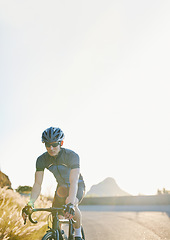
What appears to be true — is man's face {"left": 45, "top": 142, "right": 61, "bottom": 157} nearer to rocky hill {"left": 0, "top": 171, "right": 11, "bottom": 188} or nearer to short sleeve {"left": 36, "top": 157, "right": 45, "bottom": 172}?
short sleeve {"left": 36, "top": 157, "right": 45, "bottom": 172}

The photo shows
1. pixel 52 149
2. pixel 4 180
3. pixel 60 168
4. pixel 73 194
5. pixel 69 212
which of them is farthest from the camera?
pixel 4 180

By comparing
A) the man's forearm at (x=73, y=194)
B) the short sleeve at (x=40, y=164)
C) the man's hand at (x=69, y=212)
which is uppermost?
the short sleeve at (x=40, y=164)

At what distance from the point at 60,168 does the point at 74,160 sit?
0.29 metres

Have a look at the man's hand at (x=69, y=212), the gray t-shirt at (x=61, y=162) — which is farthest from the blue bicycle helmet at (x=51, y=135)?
the man's hand at (x=69, y=212)

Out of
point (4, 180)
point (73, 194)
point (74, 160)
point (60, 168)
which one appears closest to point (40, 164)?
point (60, 168)

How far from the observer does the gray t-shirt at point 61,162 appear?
3.88 meters

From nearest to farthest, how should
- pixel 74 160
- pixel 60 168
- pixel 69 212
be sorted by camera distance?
pixel 69 212 → pixel 74 160 → pixel 60 168

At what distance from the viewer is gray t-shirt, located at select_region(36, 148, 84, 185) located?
3879mm

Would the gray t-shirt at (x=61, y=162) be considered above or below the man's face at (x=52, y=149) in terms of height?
below

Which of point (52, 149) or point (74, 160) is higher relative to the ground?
point (52, 149)

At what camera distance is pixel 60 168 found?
397 centimetres

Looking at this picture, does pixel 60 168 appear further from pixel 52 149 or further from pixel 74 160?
pixel 52 149

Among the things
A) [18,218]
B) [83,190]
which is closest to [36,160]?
[83,190]

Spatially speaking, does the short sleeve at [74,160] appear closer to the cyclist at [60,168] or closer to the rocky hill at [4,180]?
the cyclist at [60,168]
